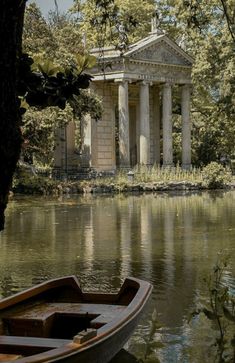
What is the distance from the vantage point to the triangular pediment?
46.7m

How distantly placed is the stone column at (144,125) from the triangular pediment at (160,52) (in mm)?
2195

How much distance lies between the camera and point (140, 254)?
14250 millimetres

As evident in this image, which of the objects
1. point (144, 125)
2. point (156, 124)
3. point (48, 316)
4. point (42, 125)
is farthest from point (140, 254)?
point (156, 124)

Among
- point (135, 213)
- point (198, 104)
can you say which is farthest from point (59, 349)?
point (198, 104)

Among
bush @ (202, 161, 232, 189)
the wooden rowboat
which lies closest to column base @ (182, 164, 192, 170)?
bush @ (202, 161, 232, 189)

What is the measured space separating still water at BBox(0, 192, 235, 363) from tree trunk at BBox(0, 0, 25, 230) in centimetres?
159

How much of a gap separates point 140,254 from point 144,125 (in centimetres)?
3362

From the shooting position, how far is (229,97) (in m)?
45.8

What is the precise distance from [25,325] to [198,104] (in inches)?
1997

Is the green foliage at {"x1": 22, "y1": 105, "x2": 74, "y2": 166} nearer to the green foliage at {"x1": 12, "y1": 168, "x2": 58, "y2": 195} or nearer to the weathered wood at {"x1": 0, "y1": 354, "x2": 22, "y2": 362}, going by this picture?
the green foliage at {"x1": 12, "y1": 168, "x2": 58, "y2": 195}

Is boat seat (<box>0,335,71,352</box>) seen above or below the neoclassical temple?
below

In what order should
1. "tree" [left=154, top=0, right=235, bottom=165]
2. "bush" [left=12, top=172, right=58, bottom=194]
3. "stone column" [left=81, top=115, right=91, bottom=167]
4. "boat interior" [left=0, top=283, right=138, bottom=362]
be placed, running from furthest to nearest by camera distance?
"stone column" [left=81, top=115, right=91, bottom=167] < "tree" [left=154, top=0, right=235, bottom=165] < "bush" [left=12, top=172, right=58, bottom=194] < "boat interior" [left=0, top=283, right=138, bottom=362]

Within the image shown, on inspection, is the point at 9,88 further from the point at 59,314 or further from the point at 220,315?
the point at 59,314

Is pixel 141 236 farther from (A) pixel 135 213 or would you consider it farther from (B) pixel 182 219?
(A) pixel 135 213
